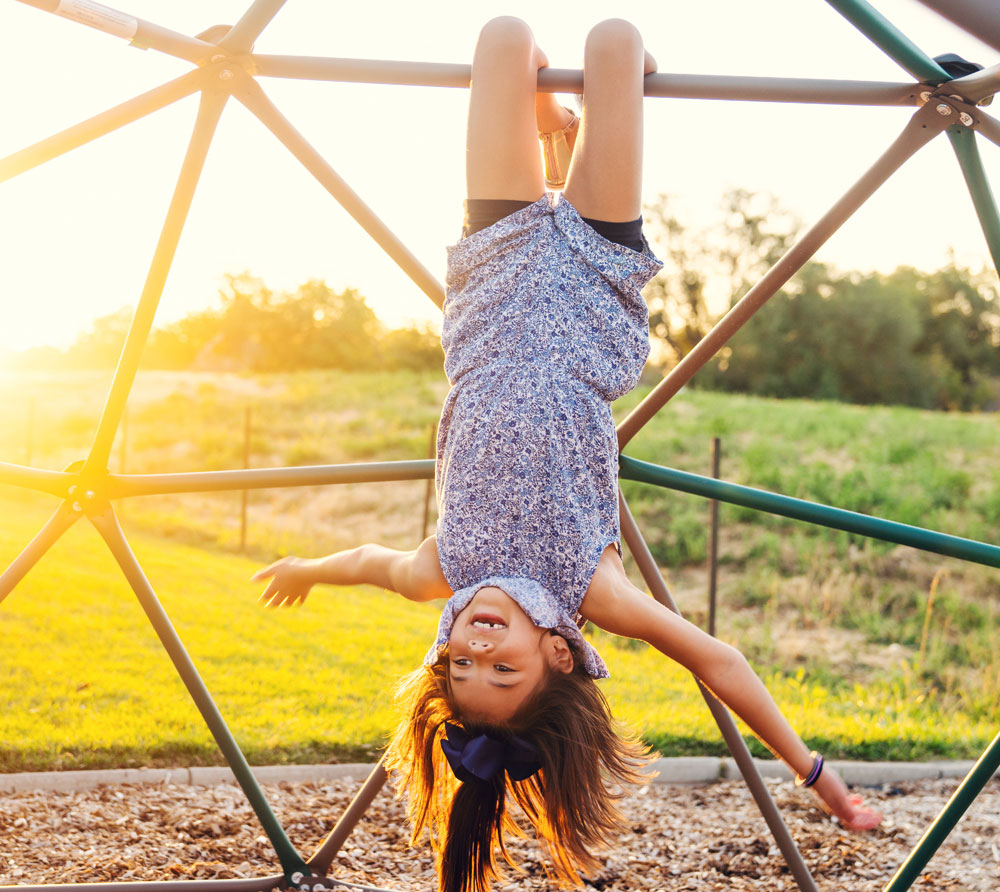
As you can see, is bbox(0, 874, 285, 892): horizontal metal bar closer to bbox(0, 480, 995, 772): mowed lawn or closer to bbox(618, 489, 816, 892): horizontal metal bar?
bbox(0, 480, 995, 772): mowed lawn

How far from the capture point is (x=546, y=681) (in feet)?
7.43

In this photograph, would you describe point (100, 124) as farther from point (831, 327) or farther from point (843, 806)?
point (831, 327)

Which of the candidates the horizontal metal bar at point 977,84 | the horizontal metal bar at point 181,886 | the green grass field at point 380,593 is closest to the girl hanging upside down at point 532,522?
the horizontal metal bar at point 181,886

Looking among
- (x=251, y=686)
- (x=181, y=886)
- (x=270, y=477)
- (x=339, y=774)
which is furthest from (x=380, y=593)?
(x=270, y=477)

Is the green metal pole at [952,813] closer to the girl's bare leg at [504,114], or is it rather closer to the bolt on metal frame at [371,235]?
the bolt on metal frame at [371,235]

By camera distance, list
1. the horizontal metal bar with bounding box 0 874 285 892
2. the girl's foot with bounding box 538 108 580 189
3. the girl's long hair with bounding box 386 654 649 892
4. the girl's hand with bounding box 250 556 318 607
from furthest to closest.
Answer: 1. the girl's foot with bounding box 538 108 580 189
2. the horizontal metal bar with bounding box 0 874 285 892
3. the girl's hand with bounding box 250 556 318 607
4. the girl's long hair with bounding box 386 654 649 892

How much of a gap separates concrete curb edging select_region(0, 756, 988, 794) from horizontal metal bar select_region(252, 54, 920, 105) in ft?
7.42

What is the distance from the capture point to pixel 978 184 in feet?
7.71

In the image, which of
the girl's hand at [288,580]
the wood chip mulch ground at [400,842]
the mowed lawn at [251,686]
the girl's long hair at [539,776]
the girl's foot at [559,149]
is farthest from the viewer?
the mowed lawn at [251,686]

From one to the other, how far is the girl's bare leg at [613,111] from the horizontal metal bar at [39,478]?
62.2 inches

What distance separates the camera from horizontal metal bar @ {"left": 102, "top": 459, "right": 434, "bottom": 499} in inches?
108

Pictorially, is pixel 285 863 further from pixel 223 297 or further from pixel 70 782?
pixel 223 297

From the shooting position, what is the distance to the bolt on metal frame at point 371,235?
7.80 ft

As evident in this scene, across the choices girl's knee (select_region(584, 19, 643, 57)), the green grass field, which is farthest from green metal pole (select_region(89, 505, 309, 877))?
girl's knee (select_region(584, 19, 643, 57))
